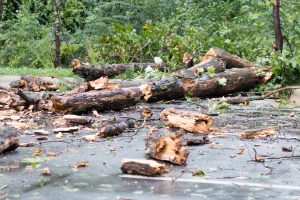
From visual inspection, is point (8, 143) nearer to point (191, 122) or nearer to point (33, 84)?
point (191, 122)

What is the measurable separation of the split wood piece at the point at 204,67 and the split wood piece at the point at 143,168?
18.6 feet

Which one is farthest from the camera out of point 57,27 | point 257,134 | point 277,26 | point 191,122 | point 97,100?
point 57,27

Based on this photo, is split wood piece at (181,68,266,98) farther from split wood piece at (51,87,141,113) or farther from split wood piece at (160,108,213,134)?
split wood piece at (160,108,213,134)

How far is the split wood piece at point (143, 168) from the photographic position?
3666 millimetres

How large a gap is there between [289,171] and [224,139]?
1466 millimetres

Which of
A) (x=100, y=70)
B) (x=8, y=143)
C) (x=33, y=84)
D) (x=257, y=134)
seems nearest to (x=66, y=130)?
(x=8, y=143)

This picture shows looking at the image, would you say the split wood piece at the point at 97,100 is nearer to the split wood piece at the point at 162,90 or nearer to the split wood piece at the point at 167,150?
the split wood piece at the point at 162,90

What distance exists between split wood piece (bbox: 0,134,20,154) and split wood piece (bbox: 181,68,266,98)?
193 inches

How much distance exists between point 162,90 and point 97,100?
62.4 inches

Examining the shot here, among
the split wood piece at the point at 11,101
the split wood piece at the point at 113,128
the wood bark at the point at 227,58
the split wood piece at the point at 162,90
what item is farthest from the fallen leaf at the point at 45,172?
the wood bark at the point at 227,58

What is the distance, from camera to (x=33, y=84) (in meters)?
10.5

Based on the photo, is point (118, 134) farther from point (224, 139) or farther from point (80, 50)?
point (80, 50)

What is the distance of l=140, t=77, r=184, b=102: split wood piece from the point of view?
840 centimetres

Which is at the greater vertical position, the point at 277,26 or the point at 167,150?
the point at 277,26
